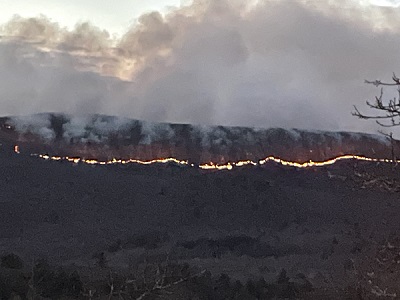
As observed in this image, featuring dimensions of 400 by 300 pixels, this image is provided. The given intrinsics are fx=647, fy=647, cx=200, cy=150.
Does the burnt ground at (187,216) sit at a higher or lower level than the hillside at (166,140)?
lower

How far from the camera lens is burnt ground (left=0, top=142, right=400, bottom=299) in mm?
66000

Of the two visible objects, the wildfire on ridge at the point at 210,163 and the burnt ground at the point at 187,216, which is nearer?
the burnt ground at the point at 187,216

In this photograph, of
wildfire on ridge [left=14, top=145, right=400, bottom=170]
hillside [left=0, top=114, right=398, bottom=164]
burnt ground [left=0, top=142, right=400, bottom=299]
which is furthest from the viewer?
hillside [left=0, top=114, right=398, bottom=164]

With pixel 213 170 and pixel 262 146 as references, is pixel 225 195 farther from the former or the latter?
pixel 262 146

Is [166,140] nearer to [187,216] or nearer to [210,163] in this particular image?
[210,163]

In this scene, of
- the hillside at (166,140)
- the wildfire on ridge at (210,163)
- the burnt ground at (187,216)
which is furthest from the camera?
the hillside at (166,140)

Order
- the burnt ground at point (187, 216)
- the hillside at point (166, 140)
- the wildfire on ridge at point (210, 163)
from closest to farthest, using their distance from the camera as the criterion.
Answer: the burnt ground at point (187, 216) → the wildfire on ridge at point (210, 163) → the hillside at point (166, 140)

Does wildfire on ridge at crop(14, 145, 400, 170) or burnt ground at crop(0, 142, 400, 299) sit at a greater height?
wildfire on ridge at crop(14, 145, 400, 170)

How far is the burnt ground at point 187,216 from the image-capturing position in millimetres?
66000

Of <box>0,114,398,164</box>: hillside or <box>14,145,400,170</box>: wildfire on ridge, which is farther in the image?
<box>0,114,398,164</box>: hillside

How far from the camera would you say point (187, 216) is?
96.1m

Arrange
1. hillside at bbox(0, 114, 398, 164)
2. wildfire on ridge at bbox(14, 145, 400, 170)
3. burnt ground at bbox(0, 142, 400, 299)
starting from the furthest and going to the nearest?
hillside at bbox(0, 114, 398, 164)
wildfire on ridge at bbox(14, 145, 400, 170)
burnt ground at bbox(0, 142, 400, 299)

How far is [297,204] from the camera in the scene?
105062 millimetres

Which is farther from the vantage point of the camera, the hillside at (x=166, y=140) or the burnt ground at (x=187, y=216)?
the hillside at (x=166, y=140)
